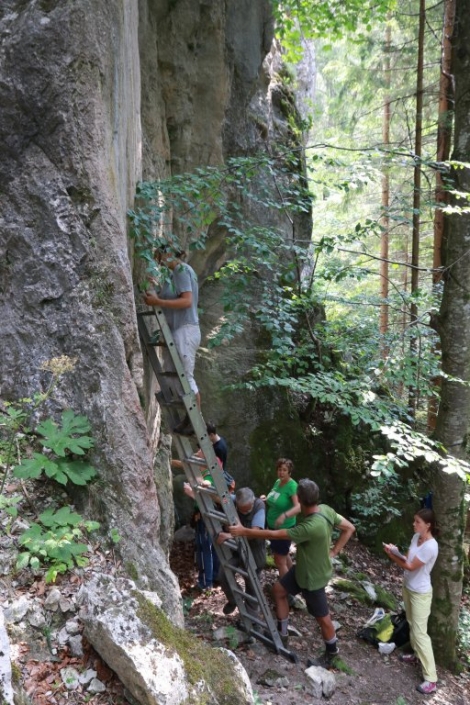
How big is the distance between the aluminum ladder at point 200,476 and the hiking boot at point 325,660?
197 millimetres

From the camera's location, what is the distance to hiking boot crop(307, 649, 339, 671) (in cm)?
562

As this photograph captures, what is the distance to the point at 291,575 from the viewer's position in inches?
231

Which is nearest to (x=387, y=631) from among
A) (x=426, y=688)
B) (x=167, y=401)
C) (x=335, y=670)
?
(x=426, y=688)

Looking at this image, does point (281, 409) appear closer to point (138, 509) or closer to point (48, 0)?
point (138, 509)

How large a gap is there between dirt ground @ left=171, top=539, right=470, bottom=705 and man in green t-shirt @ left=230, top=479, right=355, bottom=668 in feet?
1.22

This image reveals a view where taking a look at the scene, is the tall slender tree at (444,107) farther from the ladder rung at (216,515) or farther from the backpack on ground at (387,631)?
the ladder rung at (216,515)

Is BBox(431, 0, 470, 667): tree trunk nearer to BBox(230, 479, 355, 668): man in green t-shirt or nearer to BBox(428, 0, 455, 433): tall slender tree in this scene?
BBox(230, 479, 355, 668): man in green t-shirt

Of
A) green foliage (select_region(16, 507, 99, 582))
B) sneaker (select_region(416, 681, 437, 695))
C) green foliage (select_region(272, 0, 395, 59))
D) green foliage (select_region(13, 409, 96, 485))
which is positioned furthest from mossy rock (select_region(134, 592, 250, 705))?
green foliage (select_region(272, 0, 395, 59))

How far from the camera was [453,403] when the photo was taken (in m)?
6.54

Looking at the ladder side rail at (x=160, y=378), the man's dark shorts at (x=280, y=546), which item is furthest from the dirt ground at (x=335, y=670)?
the ladder side rail at (x=160, y=378)

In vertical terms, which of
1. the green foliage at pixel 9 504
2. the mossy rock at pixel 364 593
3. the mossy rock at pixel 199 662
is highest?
the green foliage at pixel 9 504

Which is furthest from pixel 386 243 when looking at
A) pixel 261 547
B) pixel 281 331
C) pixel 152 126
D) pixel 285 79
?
pixel 261 547

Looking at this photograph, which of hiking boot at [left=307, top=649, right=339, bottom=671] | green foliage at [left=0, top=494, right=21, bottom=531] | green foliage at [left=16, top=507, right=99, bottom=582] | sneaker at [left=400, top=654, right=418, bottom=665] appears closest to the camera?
green foliage at [left=16, top=507, right=99, bottom=582]

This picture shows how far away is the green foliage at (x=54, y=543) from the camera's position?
9.34 feet
